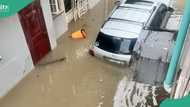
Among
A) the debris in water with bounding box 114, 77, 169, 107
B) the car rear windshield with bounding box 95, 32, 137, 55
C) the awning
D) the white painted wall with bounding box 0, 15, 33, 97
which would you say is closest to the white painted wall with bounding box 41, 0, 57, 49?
the white painted wall with bounding box 0, 15, 33, 97

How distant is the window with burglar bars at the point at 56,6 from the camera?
941 centimetres

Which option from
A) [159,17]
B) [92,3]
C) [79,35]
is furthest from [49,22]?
[92,3]

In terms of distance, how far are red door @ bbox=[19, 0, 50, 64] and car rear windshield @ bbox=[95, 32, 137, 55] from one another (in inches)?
76.0

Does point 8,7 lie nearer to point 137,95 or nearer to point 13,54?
point 13,54

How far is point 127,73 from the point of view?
7.97 metres

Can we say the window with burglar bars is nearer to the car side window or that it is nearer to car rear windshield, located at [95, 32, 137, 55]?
car rear windshield, located at [95, 32, 137, 55]

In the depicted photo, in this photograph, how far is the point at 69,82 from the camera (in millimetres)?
7812

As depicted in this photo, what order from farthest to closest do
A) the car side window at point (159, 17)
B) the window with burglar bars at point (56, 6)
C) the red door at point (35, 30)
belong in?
the window with burglar bars at point (56, 6)
the car side window at point (159, 17)
the red door at point (35, 30)

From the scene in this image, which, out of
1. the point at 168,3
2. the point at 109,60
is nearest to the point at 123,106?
the point at 109,60

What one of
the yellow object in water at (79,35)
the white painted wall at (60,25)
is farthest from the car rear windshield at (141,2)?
the white painted wall at (60,25)

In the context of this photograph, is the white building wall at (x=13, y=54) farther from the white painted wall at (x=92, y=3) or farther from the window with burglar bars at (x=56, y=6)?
the white painted wall at (x=92, y=3)

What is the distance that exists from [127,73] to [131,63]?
1.13 ft

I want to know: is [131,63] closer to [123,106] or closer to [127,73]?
[127,73]

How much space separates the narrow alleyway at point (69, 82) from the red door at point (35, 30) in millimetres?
358
